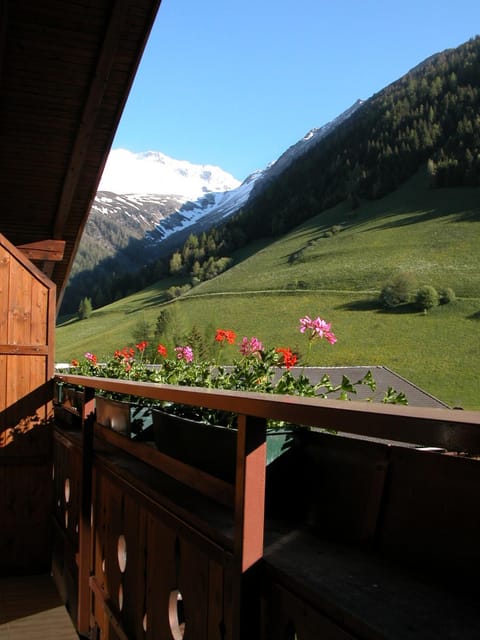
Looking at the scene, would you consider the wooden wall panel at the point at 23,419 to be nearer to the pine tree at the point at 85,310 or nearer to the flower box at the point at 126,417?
the flower box at the point at 126,417

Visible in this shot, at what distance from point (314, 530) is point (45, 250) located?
4.10 metres

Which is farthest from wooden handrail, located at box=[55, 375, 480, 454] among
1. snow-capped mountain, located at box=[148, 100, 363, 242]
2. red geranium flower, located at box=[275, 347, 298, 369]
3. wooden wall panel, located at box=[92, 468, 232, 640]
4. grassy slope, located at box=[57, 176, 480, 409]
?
snow-capped mountain, located at box=[148, 100, 363, 242]

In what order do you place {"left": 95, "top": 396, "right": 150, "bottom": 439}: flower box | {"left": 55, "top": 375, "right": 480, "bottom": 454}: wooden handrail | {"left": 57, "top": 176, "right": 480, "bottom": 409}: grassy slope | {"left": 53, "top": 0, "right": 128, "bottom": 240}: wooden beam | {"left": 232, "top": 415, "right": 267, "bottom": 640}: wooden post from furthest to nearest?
{"left": 57, "top": 176, "right": 480, "bottom": 409}: grassy slope → {"left": 53, "top": 0, "right": 128, "bottom": 240}: wooden beam → {"left": 95, "top": 396, "right": 150, "bottom": 439}: flower box → {"left": 232, "top": 415, "right": 267, "bottom": 640}: wooden post → {"left": 55, "top": 375, "right": 480, "bottom": 454}: wooden handrail

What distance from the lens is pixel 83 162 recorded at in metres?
4.58

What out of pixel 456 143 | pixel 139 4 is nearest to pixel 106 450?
pixel 139 4

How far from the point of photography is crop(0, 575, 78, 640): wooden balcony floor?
111 inches

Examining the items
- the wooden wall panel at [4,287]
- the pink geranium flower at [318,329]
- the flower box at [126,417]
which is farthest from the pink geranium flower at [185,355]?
the wooden wall panel at [4,287]

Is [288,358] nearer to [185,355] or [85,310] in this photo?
[185,355]

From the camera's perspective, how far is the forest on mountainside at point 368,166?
74.2 m

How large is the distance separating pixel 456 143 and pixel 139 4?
7511 centimetres

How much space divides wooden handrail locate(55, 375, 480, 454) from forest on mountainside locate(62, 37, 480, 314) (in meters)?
72.1

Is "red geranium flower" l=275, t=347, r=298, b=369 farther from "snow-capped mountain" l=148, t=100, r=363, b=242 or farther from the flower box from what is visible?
"snow-capped mountain" l=148, t=100, r=363, b=242

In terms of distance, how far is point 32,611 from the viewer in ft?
10.3

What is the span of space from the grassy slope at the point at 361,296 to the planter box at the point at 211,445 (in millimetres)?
40473
